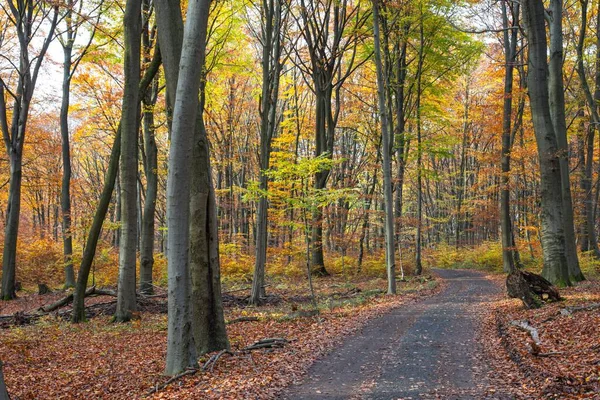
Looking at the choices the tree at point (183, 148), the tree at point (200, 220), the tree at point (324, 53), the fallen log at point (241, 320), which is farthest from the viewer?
the tree at point (324, 53)

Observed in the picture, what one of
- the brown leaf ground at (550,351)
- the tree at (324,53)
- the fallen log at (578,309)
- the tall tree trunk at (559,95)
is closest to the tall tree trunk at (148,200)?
the tree at (324,53)

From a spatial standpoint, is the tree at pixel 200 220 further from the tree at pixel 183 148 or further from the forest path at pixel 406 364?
the forest path at pixel 406 364

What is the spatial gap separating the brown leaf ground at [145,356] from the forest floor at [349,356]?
3cm

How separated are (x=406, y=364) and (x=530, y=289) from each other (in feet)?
16.6

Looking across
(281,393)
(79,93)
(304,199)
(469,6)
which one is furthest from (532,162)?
(79,93)

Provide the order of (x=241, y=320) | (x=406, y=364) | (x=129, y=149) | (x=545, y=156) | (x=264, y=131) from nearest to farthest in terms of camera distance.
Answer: (x=406, y=364) → (x=129, y=149) → (x=241, y=320) → (x=545, y=156) → (x=264, y=131)

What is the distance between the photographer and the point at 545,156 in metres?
12.2

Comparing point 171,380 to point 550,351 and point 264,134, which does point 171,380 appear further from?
point 264,134

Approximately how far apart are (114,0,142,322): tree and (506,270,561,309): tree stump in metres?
9.41

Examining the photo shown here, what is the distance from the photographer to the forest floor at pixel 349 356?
5.43m

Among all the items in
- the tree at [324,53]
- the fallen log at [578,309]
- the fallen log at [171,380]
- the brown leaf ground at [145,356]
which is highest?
the tree at [324,53]

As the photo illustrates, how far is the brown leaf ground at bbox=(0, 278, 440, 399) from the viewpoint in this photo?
5992 mm

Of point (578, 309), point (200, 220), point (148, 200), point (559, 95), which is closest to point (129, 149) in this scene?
point (148, 200)

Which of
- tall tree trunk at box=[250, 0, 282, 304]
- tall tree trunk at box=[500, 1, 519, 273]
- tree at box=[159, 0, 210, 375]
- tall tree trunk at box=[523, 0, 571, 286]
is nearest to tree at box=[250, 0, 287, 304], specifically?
tall tree trunk at box=[250, 0, 282, 304]
